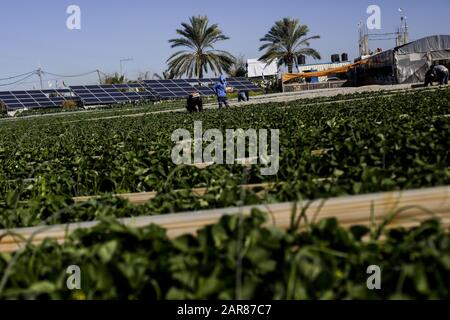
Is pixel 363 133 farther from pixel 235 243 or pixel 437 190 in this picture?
pixel 235 243

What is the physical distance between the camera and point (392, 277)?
1859 mm

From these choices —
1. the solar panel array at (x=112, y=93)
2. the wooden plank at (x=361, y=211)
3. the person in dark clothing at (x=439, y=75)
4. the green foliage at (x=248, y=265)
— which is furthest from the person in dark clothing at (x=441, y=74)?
the green foliage at (x=248, y=265)

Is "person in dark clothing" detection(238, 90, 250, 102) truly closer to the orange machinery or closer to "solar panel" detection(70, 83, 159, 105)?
the orange machinery

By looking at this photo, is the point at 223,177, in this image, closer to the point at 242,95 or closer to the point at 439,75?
the point at 439,75

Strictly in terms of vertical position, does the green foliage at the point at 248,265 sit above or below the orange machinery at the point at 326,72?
below

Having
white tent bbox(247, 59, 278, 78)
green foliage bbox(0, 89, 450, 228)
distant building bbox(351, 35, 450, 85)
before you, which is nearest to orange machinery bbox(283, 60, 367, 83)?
distant building bbox(351, 35, 450, 85)

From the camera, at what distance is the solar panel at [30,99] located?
1831 inches

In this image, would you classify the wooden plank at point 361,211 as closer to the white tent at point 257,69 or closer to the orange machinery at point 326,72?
the orange machinery at point 326,72

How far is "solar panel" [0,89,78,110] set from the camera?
46.5m

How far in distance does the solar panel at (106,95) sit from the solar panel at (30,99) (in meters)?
2.28

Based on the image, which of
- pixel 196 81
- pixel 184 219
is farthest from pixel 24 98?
pixel 184 219

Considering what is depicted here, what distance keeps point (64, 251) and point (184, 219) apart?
553 mm

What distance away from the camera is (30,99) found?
4866 centimetres

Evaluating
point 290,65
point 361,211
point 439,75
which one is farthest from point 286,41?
point 361,211
